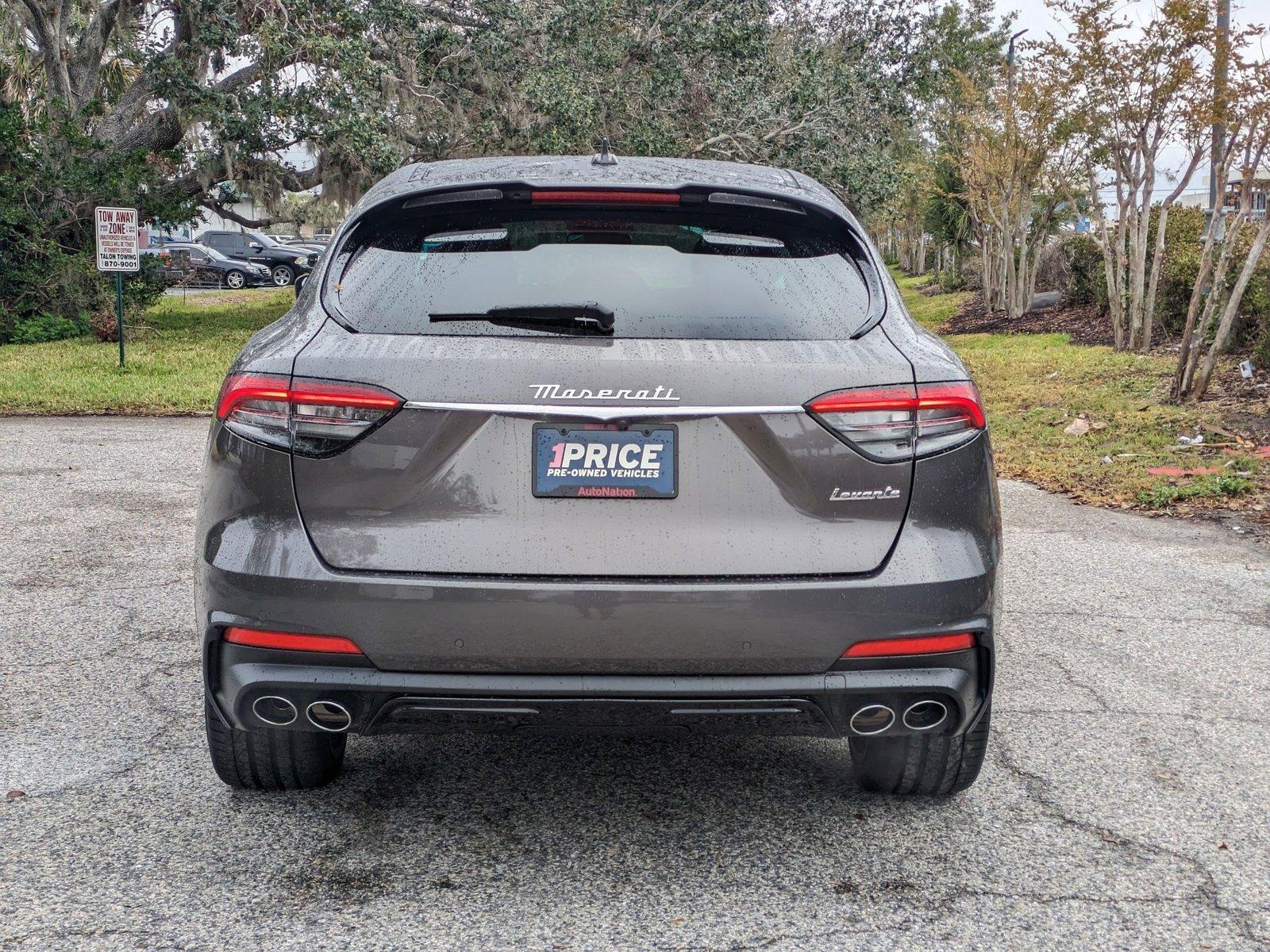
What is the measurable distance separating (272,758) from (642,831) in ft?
3.23

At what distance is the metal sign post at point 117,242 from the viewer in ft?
50.3

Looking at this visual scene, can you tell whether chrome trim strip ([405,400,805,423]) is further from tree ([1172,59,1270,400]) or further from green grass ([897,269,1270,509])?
tree ([1172,59,1270,400])

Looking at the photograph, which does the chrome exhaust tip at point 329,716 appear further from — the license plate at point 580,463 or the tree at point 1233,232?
the tree at point 1233,232

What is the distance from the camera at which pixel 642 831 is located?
325 centimetres

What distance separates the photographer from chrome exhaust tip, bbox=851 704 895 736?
2758 millimetres

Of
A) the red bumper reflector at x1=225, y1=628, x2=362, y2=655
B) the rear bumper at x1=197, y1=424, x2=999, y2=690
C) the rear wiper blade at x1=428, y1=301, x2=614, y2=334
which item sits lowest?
the red bumper reflector at x1=225, y1=628, x2=362, y2=655

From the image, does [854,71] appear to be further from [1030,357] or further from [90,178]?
[90,178]

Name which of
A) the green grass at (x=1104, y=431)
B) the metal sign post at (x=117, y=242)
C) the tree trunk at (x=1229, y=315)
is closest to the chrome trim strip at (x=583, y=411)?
the green grass at (x=1104, y=431)

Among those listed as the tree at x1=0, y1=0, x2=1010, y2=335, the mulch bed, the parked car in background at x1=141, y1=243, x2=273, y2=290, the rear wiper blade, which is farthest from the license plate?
the parked car in background at x1=141, y1=243, x2=273, y2=290

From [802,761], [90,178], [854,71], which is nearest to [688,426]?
[802,761]

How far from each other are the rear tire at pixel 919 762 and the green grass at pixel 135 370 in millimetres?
10031

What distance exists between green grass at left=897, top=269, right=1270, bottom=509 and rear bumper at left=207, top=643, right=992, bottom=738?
3727mm

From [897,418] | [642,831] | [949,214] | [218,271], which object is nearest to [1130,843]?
[642,831]

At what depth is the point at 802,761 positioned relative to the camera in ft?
12.3
